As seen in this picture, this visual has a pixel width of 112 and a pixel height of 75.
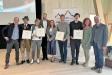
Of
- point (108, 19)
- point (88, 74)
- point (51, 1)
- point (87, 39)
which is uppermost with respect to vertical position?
point (51, 1)

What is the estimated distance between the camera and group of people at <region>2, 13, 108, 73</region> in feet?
21.5

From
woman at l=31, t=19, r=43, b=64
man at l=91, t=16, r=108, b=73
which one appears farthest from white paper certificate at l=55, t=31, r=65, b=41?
man at l=91, t=16, r=108, b=73

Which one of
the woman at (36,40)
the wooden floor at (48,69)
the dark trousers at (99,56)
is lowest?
the wooden floor at (48,69)

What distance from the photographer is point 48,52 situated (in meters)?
7.75

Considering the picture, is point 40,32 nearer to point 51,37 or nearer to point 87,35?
point 51,37

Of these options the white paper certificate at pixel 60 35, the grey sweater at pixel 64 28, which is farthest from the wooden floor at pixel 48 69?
the grey sweater at pixel 64 28

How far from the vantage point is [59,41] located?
7.50 meters

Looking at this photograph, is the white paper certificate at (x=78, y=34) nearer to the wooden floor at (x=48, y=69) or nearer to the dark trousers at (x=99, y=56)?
the dark trousers at (x=99, y=56)

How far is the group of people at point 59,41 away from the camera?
6.56 meters

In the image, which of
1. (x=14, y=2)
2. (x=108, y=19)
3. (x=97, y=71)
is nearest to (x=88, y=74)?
(x=97, y=71)

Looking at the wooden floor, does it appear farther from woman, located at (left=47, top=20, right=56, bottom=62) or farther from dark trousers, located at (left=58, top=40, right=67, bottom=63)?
woman, located at (left=47, top=20, right=56, bottom=62)

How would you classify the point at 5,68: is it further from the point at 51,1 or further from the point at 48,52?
the point at 51,1

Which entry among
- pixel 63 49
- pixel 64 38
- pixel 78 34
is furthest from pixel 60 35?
pixel 78 34

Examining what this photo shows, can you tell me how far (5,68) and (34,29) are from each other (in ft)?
4.43
